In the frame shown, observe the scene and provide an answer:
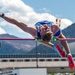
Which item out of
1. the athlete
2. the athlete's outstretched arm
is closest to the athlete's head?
the athlete

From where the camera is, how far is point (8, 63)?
8806 centimetres

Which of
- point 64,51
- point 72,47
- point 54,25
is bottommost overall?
point 64,51

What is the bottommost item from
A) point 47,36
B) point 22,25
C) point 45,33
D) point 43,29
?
point 47,36

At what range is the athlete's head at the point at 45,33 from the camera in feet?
44.5

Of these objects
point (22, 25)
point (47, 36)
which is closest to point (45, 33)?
point (47, 36)

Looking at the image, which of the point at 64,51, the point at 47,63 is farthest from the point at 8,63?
the point at 64,51

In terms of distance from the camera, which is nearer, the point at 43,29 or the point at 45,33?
the point at 45,33

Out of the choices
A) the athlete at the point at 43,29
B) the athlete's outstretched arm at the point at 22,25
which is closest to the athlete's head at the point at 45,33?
the athlete at the point at 43,29

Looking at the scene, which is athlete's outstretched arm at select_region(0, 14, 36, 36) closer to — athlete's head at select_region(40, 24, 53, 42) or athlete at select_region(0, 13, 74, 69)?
athlete at select_region(0, 13, 74, 69)

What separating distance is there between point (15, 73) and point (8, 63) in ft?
166

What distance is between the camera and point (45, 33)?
13.6 metres

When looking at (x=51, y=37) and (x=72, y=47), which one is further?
(x=72, y=47)

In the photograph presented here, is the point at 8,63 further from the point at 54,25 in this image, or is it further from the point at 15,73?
the point at 54,25

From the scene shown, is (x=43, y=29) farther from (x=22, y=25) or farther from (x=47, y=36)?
(x=22, y=25)
